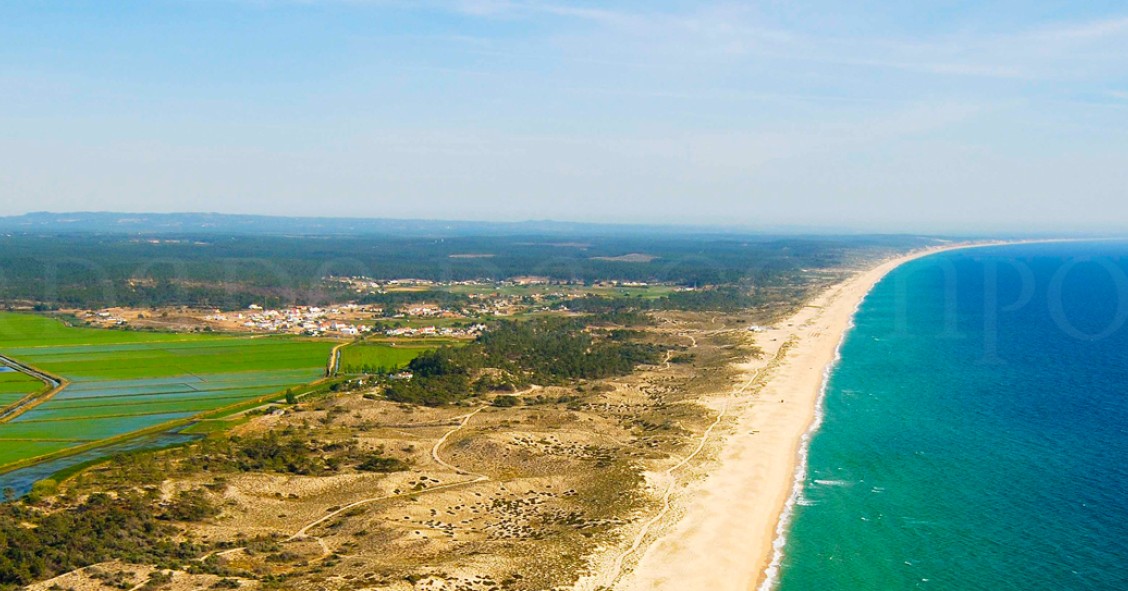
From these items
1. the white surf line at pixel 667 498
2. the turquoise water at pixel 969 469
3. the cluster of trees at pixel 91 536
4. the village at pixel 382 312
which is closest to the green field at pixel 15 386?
the village at pixel 382 312

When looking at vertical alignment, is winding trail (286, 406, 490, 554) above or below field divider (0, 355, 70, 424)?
below

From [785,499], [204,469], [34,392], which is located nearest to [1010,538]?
[785,499]

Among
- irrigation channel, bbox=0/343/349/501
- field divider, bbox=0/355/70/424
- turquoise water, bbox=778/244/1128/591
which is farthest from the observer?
field divider, bbox=0/355/70/424

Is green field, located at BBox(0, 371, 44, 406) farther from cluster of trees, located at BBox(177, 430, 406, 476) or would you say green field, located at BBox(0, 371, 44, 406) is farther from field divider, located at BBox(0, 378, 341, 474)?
cluster of trees, located at BBox(177, 430, 406, 476)

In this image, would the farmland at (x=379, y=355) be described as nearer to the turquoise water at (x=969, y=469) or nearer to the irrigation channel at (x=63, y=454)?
the irrigation channel at (x=63, y=454)

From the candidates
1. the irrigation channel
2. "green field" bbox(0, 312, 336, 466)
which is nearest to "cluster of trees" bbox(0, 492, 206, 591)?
the irrigation channel

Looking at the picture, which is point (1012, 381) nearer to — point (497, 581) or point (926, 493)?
point (926, 493)

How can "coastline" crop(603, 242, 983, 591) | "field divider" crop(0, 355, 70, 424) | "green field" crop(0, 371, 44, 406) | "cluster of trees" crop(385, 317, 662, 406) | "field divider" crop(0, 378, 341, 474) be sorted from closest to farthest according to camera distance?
"coastline" crop(603, 242, 983, 591) < "field divider" crop(0, 378, 341, 474) < "field divider" crop(0, 355, 70, 424) < "green field" crop(0, 371, 44, 406) < "cluster of trees" crop(385, 317, 662, 406)
